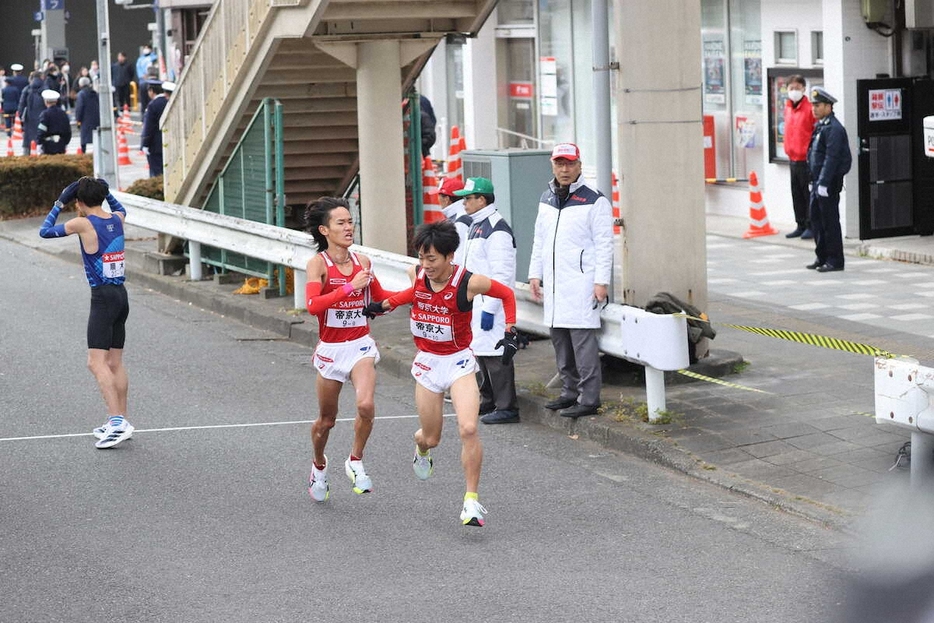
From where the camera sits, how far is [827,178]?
52.6ft

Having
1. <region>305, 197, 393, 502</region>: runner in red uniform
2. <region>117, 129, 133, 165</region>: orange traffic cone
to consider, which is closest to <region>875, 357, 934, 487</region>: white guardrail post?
<region>305, 197, 393, 502</region>: runner in red uniform

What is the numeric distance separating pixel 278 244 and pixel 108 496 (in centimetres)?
635

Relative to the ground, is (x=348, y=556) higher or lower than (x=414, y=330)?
lower

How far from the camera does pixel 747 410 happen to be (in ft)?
32.5

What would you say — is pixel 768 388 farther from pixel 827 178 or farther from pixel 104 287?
pixel 827 178

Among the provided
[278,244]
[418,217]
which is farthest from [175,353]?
[418,217]

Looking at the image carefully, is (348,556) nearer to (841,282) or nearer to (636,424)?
(636,424)

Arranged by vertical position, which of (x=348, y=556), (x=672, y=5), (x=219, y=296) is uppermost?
(x=672, y=5)

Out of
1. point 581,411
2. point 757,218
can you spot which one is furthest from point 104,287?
point 757,218

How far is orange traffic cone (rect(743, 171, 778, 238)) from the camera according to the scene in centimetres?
1916

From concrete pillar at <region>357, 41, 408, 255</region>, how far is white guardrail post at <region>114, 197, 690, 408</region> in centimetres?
106

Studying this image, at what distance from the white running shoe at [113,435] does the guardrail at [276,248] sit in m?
3.10

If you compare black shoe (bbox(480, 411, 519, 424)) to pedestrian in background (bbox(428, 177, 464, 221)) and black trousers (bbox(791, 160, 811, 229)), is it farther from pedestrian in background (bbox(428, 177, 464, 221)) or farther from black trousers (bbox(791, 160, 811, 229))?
black trousers (bbox(791, 160, 811, 229))

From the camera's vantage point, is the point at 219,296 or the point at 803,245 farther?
the point at 803,245
